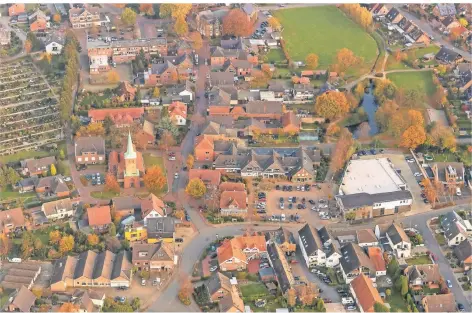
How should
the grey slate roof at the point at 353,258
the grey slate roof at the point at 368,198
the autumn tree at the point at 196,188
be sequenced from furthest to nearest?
the autumn tree at the point at 196,188, the grey slate roof at the point at 368,198, the grey slate roof at the point at 353,258

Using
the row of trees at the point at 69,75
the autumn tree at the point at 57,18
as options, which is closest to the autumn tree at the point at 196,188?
the row of trees at the point at 69,75

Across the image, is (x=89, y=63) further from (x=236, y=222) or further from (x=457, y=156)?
(x=457, y=156)

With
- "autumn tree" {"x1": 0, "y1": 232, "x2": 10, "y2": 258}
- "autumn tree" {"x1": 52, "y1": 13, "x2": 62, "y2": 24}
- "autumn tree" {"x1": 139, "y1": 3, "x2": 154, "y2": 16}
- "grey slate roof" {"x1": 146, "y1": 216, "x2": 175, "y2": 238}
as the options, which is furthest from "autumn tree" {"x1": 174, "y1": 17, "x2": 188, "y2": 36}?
"autumn tree" {"x1": 0, "y1": 232, "x2": 10, "y2": 258}

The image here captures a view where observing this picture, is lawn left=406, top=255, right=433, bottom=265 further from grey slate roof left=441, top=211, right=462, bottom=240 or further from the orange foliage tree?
the orange foliage tree

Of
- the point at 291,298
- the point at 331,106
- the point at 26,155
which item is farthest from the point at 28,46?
the point at 291,298

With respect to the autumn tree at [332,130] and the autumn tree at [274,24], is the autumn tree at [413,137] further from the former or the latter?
the autumn tree at [274,24]

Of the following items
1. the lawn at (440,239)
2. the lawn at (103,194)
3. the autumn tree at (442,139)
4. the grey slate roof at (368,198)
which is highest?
the autumn tree at (442,139)

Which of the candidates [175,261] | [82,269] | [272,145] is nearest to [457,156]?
[272,145]
